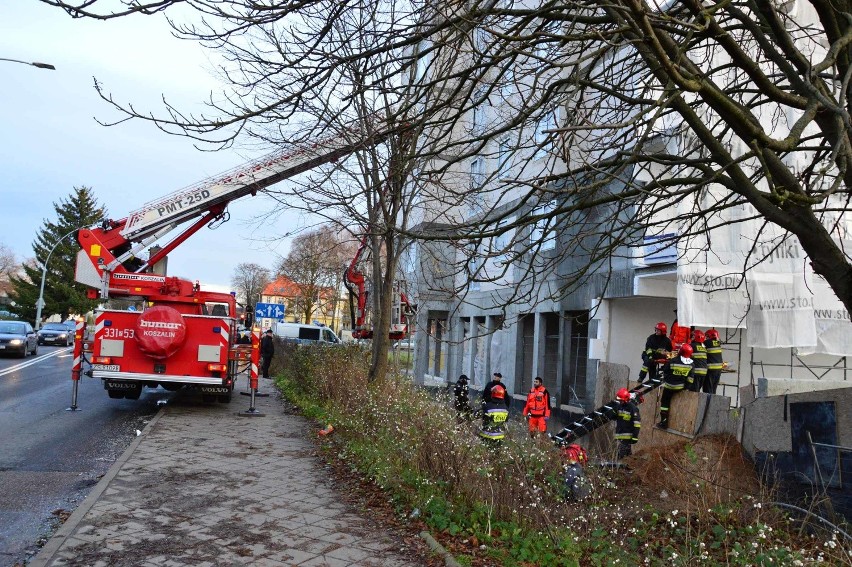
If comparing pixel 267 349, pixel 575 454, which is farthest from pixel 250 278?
pixel 575 454

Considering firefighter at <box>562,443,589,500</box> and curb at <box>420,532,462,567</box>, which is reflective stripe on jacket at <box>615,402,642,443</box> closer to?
firefighter at <box>562,443,589,500</box>

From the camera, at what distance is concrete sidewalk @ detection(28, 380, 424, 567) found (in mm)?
5379

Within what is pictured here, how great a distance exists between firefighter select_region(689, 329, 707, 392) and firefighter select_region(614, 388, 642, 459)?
132 centimetres

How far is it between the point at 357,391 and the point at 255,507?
4469mm

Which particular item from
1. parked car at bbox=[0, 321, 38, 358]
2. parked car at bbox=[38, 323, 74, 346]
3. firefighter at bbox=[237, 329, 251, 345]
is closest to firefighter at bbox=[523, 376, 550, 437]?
firefighter at bbox=[237, 329, 251, 345]

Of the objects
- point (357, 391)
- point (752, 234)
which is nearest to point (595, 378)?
point (752, 234)

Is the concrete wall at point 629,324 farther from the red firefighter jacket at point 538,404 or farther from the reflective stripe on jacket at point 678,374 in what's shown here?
the reflective stripe on jacket at point 678,374

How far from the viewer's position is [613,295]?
15.8 meters

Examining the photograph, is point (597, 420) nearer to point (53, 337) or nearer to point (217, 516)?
point (217, 516)

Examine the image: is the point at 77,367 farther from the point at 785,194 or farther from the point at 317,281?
the point at 317,281

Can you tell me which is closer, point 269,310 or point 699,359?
point 699,359

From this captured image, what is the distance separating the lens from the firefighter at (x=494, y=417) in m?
8.28

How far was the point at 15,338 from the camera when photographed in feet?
92.8

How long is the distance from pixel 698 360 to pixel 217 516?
8317 millimetres
